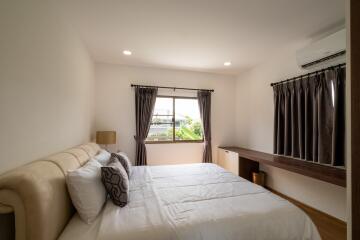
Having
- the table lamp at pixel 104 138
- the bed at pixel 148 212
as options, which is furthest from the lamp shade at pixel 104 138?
the bed at pixel 148 212

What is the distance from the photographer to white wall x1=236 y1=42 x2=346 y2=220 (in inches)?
97.4

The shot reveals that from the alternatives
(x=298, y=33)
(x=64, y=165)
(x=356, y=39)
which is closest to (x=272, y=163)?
(x=298, y=33)

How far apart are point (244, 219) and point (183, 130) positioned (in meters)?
2.94

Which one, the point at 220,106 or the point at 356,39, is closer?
the point at 356,39

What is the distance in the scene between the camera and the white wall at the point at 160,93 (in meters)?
3.65

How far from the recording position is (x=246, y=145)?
13.4 ft

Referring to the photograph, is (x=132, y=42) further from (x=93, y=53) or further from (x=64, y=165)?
(x=64, y=165)

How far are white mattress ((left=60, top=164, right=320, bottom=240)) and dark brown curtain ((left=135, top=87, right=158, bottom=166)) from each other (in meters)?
1.82

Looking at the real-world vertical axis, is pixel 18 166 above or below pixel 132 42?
below

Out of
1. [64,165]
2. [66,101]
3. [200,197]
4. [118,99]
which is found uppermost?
[118,99]

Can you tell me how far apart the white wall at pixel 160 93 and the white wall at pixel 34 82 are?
4.53 feet

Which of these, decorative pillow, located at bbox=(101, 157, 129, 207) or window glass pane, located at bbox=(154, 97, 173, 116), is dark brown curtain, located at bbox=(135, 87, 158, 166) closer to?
window glass pane, located at bbox=(154, 97, 173, 116)

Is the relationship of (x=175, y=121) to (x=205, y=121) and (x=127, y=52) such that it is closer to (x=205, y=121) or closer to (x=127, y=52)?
(x=205, y=121)

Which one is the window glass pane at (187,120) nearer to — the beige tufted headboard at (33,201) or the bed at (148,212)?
the bed at (148,212)
